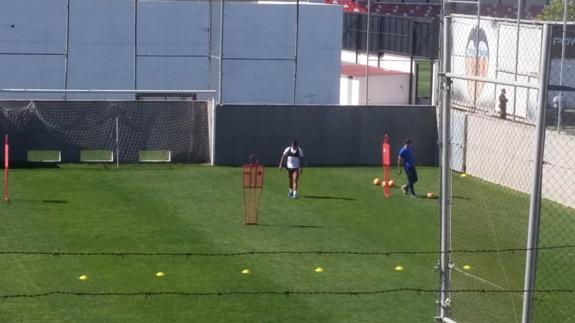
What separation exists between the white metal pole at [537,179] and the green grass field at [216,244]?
1.84 metres

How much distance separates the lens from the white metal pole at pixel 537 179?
10.4 metres

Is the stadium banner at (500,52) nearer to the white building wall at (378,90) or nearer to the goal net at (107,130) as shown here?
the goal net at (107,130)

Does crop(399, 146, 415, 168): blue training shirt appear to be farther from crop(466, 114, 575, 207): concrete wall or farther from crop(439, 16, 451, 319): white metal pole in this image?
crop(439, 16, 451, 319): white metal pole

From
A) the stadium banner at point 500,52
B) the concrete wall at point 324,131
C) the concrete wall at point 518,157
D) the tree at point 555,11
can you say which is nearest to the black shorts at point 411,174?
the concrete wall at point 518,157

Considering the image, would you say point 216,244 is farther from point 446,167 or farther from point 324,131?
point 324,131

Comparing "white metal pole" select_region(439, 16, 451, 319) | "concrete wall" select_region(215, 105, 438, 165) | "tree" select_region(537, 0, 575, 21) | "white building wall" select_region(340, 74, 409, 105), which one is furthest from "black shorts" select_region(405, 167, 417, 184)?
"white building wall" select_region(340, 74, 409, 105)

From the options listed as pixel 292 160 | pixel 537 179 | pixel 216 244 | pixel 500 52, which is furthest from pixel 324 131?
pixel 537 179

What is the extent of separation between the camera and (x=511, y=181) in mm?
21422

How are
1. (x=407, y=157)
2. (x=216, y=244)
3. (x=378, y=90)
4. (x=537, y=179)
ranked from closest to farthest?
(x=537, y=179) → (x=216, y=244) → (x=407, y=157) → (x=378, y=90)

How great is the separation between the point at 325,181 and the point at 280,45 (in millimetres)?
11733

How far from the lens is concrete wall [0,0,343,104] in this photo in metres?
39.1

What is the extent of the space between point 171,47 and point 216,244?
62.9 feet

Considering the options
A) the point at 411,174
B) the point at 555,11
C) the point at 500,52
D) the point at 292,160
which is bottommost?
the point at 411,174

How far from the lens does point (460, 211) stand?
1691cm
